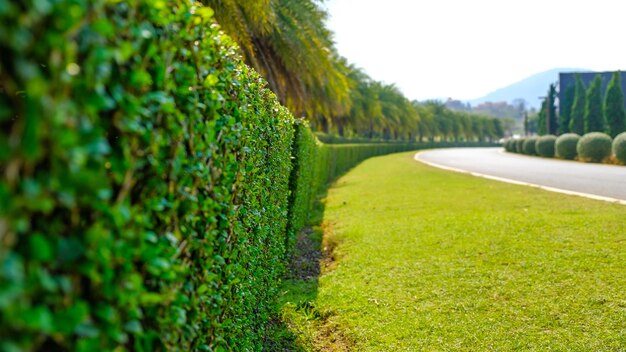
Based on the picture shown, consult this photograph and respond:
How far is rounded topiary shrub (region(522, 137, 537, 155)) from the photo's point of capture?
131ft

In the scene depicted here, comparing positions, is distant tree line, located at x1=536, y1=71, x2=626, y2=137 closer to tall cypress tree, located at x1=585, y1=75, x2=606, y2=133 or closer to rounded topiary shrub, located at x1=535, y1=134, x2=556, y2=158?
tall cypress tree, located at x1=585, y1=75, x2=606, y2=133

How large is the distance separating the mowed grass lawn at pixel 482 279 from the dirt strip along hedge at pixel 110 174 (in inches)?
117

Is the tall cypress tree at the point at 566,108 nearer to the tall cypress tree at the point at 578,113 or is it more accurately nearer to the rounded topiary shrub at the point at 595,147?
the tall cypress tree at the point at 578,113

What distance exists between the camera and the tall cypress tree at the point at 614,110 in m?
36.1

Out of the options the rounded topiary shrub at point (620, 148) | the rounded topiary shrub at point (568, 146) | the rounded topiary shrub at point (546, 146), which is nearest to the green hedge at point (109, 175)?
the rounded topiary shrub at point (620, 148)

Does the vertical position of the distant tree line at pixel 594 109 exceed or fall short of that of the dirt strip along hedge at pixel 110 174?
it exceeds it

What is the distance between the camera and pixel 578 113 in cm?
4216

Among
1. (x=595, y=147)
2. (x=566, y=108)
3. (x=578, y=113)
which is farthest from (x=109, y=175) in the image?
(x=566, y=108)

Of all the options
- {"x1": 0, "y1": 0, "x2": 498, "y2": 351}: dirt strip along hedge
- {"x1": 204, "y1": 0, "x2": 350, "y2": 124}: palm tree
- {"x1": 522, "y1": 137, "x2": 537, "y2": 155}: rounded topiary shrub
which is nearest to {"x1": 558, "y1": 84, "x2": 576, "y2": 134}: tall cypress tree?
{"x1": 522, "y1": 137, "x2": 537, "y2": 155}: rounded topiary shrub

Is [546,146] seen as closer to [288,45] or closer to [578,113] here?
[578,113]

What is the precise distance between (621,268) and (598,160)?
25148 mm

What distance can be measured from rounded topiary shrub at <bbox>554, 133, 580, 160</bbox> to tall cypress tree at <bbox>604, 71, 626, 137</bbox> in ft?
22.4

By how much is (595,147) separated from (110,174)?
30788 millimetres

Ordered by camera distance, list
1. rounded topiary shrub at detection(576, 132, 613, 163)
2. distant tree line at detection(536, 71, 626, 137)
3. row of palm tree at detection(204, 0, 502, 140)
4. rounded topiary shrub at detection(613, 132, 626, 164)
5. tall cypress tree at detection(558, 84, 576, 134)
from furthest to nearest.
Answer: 1. tall cypress tree at detection(558, 84, 576, 134)
2. distant tree line at detection(536, 71, 626, 137)
3. rounded topiary shrub at detection(576, 132, 613, 163)
4. rounded topiary shrub at detection(613, 132, 626, 164)
5. row of palm tree at detection(204, 0, 502, 140)
